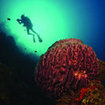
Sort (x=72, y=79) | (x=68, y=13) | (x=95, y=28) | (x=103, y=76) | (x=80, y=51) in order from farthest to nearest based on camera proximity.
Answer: (x=95, y=28) → (x=68, y=13) → (x=103, y=76) → (x=80, y=51) → (x=72, y=79)

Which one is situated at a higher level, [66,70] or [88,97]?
[66,70]

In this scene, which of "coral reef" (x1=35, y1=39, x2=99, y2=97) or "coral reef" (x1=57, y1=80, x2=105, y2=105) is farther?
"coral reef" (x1=35, y1=39, x2=99, y2=97)

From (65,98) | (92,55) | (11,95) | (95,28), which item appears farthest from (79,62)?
(95,28)

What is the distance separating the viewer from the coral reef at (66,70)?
447 cm

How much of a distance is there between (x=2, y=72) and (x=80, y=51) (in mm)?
3406

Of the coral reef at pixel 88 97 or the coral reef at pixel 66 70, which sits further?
the coral reef at pixel 66 70

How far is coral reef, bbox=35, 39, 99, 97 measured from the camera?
4473mm

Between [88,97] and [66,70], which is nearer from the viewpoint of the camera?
[88,97]

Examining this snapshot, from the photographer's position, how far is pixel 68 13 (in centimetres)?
7319

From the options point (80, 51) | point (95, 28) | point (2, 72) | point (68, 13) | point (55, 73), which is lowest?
point (2, 72)

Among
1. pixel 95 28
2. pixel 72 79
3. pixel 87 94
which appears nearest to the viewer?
pixel 87 94

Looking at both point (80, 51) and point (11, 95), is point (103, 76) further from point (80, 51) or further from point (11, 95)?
point (11, 95)

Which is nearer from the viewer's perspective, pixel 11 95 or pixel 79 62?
pixel 11 95

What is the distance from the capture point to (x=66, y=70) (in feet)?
14.8
